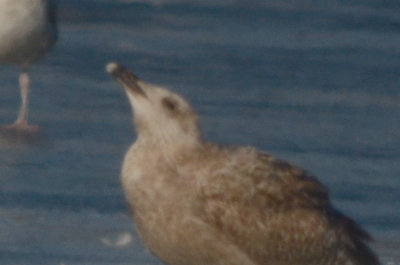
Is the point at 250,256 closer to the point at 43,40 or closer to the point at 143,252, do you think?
the point at 143,252

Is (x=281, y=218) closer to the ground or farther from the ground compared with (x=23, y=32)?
closer to the ground

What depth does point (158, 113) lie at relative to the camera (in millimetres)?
7336

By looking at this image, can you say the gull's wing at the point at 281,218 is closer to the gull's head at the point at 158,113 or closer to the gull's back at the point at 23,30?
the gull's head at the point at 158,113

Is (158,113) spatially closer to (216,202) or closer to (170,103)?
(170,103)

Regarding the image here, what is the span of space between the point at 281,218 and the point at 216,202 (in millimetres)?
361

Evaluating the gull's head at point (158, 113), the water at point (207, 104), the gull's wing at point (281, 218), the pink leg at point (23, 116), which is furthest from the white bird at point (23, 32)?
the gull's wing at point (281, 218)

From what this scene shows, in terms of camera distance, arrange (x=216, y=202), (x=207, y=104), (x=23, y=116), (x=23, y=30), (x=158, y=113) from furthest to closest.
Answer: (x=23, y=30) → (x=207, y=104) → (x=23, y=116) → (x=158, y=113) → (x=216, y=202)

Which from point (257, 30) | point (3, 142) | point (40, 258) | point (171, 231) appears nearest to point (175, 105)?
point (171, 231)

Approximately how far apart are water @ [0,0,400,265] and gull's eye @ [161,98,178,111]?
113cm

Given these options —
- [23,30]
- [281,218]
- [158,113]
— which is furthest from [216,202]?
[23,30]

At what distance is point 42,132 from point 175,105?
3.76 m

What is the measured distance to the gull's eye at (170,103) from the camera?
289 inches

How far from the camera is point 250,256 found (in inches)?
288

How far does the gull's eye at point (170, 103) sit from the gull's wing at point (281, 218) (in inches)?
14.7
